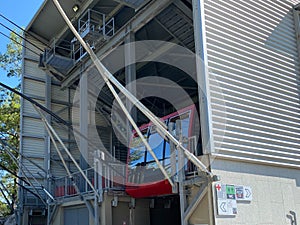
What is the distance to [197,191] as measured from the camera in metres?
7.16

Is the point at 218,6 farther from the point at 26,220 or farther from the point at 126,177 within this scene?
the point at 26,220

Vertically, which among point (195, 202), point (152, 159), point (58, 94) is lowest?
point (195, 202)

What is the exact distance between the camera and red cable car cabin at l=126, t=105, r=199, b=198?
26.1 ft

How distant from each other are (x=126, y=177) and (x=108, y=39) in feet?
15.2

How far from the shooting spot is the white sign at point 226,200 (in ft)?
22.8

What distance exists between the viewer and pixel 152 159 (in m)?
8.66

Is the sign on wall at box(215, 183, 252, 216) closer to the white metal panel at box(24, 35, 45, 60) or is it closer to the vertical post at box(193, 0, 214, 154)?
the vertical post at box(193, 0, 214, 154)

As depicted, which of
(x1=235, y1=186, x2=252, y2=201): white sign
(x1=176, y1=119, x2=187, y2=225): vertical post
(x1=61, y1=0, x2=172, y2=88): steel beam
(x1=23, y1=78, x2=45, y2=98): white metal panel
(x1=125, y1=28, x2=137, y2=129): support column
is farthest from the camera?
(x1=23, y1=78, x2=45, y2=98): white metal panel

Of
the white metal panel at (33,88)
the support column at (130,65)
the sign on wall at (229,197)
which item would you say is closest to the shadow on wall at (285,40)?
the support column at (130,65)

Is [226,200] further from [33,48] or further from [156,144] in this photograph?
[33,48]

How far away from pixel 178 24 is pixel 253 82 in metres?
3.24

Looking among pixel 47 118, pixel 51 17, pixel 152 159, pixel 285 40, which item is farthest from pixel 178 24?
pixel 51 17

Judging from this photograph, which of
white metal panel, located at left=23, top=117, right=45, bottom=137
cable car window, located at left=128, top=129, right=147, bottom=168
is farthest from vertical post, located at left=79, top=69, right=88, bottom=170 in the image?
white metal panel, located at left=23, top=117, right=45, bottom=137

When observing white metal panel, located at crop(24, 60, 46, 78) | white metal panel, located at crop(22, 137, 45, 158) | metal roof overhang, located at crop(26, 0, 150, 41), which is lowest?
white metal panel, located at crop(22, 137, 45, 158)
